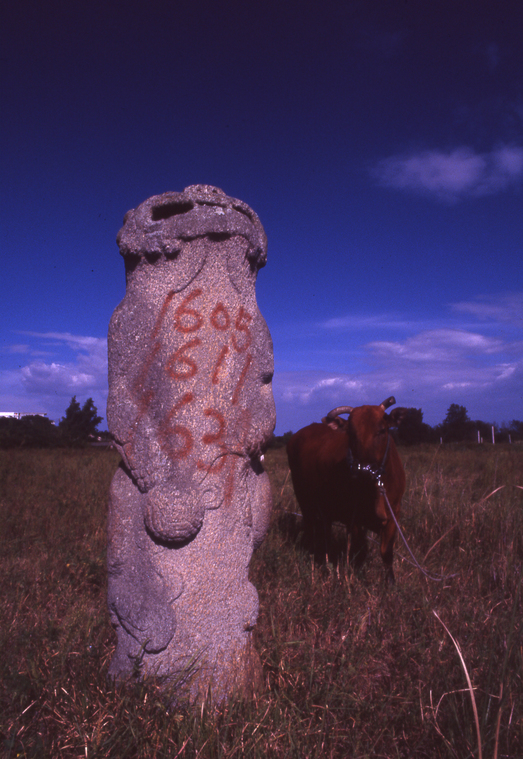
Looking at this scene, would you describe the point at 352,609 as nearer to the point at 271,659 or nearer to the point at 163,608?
the point at 271,659

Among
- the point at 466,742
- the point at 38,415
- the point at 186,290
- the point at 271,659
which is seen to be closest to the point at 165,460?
the point at 186,290

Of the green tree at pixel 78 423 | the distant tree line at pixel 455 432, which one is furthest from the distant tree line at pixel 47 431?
the distant tree line at pixel 455 432

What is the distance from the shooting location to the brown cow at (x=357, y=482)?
463 cm

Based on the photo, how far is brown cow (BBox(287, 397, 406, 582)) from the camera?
463cm

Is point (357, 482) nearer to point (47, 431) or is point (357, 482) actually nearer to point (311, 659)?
point (311, 659)

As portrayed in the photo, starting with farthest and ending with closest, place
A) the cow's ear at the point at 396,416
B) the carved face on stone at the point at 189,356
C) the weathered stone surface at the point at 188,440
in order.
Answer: the cow's ear at the point at 396,416, the carved face on stone at the point at 189,356, the weathered stone surface at the point at 188,440

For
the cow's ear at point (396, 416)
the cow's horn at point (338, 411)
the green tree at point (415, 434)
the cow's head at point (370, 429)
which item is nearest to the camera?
the cow's head at point (370, 429)

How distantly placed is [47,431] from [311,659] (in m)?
16.2

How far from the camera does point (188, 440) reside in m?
2.59

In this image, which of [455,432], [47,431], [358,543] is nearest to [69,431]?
[47,431]

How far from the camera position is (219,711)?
2.33 meters

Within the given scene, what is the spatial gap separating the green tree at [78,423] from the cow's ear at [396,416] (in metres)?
13.5

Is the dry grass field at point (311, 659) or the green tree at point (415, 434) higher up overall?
the green tree at point (415, 434)

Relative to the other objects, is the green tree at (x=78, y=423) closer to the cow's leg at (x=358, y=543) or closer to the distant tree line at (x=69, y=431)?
the distant tree line at (x=69, y=431)
